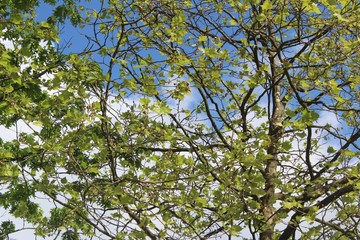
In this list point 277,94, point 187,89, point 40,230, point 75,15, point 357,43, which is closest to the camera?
point 187,89

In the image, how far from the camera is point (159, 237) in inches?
249

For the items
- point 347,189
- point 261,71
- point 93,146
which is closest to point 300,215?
point 347,189

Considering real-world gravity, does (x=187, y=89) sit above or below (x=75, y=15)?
below

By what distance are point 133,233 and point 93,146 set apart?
1489 millimetres

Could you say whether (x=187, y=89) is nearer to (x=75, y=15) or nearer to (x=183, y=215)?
(x=183, y=215)

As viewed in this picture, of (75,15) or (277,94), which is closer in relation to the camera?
(277,94)

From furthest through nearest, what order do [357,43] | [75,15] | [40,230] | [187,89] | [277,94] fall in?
[75,15]
[277,94]
[40,230]
[357,43]
[187,89]

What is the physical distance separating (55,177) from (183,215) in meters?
2.02

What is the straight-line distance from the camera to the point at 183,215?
6.73 m

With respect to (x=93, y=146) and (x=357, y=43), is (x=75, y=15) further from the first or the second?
(x=357, y=43)

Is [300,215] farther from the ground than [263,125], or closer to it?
closer to it

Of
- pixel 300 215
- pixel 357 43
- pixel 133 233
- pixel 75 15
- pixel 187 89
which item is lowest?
pixel 133 233

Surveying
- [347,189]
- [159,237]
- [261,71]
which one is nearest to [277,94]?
[261,71]

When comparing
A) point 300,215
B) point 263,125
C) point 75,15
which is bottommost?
point 300,215
